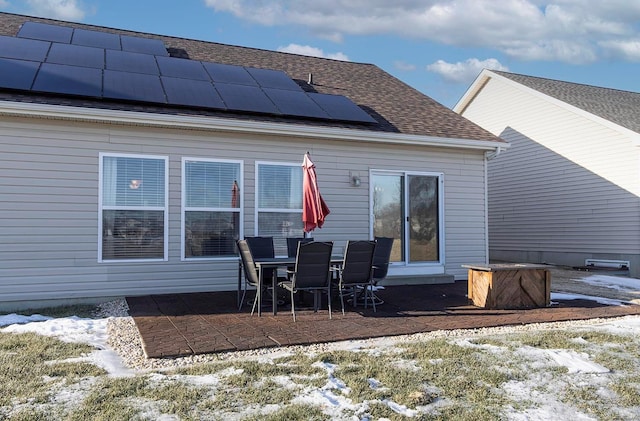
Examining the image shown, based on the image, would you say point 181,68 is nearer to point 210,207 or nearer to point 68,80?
point 68,80

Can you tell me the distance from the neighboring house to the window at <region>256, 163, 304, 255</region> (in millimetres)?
8522

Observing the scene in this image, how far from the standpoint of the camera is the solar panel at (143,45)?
9.55 meters

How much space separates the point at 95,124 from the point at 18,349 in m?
3.57

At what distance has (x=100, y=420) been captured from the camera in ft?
9.60

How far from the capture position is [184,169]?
7508 millimetres

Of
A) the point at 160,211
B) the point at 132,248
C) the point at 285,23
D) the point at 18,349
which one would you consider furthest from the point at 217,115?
the point at 285,23

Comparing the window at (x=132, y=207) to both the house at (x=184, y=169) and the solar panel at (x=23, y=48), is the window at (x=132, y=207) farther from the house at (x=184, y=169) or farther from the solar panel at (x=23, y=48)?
the solar panel at (x=23, y=48)

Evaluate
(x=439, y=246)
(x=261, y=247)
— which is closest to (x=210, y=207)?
(x=261, y=247)

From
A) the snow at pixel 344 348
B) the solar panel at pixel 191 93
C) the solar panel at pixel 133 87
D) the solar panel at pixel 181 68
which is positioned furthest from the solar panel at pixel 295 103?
the snow at pixel 344 348

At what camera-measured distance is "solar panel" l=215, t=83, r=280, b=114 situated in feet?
25.7

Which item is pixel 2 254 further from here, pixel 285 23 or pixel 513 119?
pixel 513 119

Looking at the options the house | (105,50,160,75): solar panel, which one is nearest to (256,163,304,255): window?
the house

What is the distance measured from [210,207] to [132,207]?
1117 mm

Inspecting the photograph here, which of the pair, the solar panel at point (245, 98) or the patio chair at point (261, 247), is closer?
the patio chair at point (261, 247)
